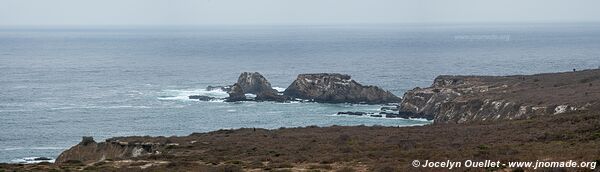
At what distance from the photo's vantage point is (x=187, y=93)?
13475 centimetres

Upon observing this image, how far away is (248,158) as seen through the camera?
42656 millimetres

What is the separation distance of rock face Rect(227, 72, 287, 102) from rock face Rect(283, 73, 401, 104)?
3861 mm

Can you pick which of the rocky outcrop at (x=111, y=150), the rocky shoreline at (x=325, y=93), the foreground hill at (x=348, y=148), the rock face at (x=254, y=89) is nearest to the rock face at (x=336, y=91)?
the rocky shoreline at (x=325, y=93)

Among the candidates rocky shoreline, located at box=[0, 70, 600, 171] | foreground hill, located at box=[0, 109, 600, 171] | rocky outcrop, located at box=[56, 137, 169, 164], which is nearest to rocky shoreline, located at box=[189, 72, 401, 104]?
rocky shoreline, located at box=[0, 70, 600, 171]

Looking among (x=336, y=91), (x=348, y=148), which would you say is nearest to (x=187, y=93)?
(x=336, y=91)

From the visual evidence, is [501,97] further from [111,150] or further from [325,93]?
[111,150]

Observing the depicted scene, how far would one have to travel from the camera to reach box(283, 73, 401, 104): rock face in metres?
119

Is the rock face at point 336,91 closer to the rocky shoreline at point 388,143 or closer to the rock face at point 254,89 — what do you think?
the rock face at point 254,89

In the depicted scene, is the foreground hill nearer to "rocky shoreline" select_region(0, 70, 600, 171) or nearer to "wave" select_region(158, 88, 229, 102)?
"rocky shoreline" select_region(0, 70, 600, 171)

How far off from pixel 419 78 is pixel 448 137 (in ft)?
358

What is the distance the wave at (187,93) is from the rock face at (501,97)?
36974mm

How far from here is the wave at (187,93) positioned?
419 ft

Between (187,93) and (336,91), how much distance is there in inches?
1048

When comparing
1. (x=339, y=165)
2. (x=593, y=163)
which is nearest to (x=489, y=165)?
(x=593, y=163)
